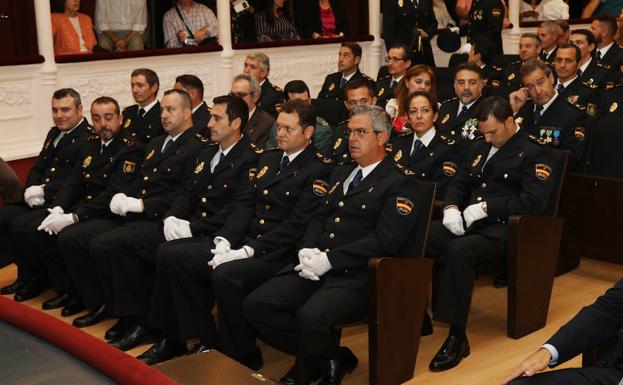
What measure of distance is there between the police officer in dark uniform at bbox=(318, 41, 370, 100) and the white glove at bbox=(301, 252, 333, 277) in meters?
3.40

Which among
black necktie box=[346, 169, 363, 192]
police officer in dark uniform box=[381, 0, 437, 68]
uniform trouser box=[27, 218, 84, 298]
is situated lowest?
uniform trouser box=[27, 218, 84, 298]

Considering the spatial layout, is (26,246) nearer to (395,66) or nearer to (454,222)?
(454,222)

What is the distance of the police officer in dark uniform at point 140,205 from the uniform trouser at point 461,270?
4.78 ft

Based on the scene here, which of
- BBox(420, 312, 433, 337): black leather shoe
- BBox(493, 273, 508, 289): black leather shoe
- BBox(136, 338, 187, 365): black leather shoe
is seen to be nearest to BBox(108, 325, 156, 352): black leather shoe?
BBox(136, 338, 187, 365): black leather shoe

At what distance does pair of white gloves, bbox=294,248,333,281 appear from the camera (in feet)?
12.3

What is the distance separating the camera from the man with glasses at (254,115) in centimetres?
562

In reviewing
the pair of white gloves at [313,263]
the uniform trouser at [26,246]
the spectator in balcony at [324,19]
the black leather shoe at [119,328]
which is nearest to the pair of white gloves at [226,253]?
the pair of white gloves at [313,263]

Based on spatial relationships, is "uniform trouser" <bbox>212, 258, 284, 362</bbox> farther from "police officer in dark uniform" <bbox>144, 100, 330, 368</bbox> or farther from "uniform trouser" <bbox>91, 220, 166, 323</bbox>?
"uniform trouser" <bbox>91, 220, 166, 323</bbox>

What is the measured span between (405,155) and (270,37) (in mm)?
4291

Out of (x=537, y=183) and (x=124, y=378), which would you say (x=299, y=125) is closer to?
(x=537, y=183)

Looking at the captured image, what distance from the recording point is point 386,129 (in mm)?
3955

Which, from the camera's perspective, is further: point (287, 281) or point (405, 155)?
point (405, 155)

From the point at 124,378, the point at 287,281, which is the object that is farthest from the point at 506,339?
the point at 124,378

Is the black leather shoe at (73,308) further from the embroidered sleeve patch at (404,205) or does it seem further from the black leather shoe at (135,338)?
the embroidered sleeve patch at (404,205)
